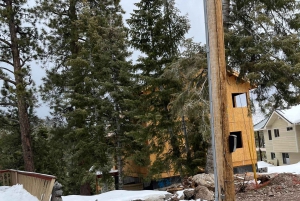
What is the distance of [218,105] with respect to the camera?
5145 mm

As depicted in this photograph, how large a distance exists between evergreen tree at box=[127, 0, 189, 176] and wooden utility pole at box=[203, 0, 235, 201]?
693cm

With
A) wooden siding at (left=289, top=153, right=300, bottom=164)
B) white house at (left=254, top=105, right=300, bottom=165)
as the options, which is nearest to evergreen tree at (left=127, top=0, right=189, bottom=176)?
white house at (left=254, top=105, right=300, bottom=165)

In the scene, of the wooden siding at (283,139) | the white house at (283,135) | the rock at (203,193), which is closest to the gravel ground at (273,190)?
the rock at (203,193)

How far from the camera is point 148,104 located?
512 inches

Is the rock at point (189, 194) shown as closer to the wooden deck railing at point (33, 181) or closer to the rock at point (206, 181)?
the rock at point (206, 181)

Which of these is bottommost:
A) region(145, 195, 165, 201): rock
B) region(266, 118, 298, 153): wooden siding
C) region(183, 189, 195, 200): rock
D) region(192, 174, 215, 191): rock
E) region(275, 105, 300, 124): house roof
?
region(145, 195, 165, 201): rock

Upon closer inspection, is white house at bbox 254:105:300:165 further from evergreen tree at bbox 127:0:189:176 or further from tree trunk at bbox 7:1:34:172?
tree trunk at bbox 7:1:34:172

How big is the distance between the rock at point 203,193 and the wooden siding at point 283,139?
17344mm

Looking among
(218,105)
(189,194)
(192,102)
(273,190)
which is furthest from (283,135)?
(218,105)

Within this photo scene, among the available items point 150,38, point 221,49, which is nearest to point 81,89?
point 150,38

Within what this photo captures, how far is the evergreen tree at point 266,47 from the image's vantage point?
914 centimetres

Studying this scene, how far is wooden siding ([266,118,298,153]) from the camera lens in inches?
904

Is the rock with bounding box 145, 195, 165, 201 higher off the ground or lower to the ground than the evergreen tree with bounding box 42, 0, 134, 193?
lower

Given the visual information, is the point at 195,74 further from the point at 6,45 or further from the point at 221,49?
the point at 6,45
